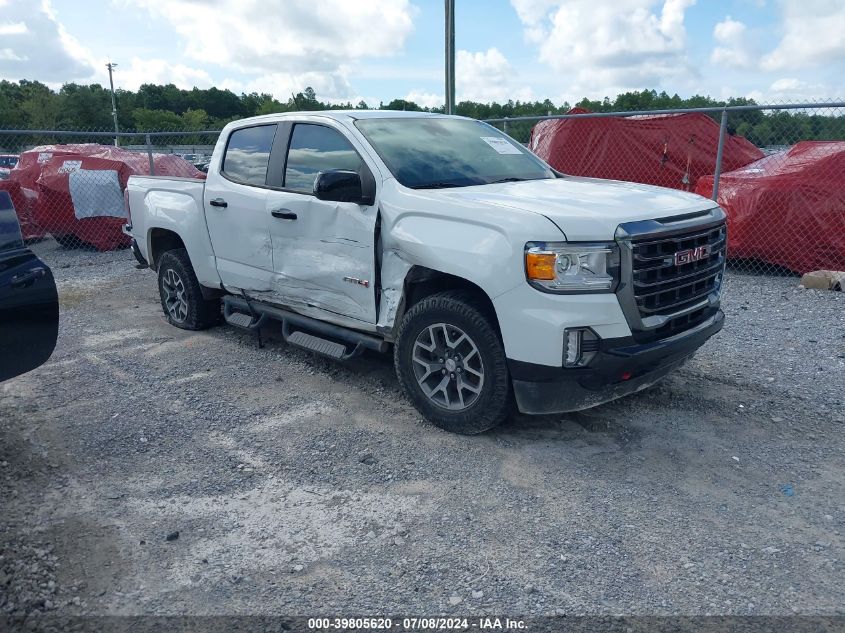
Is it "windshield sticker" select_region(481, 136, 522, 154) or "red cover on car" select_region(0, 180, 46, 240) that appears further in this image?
"red cover on car" select_region(0, 180, 46, 240)

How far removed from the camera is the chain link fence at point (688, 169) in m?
8.11

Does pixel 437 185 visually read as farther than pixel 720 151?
No

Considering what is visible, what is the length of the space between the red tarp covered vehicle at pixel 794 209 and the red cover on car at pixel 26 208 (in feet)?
34.4

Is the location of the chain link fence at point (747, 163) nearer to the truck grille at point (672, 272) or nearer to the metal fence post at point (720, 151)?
the metal fence post at point (720, 151)

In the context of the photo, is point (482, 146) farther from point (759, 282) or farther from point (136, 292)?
point (136, 292)

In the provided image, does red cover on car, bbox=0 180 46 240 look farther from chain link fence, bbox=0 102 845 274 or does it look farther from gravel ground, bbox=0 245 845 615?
gravel ground, bbox=0 245 845 615

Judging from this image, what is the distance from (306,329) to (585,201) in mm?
2325

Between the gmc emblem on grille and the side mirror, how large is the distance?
188 cm

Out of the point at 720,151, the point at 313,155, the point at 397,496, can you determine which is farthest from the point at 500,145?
the point at 720,151

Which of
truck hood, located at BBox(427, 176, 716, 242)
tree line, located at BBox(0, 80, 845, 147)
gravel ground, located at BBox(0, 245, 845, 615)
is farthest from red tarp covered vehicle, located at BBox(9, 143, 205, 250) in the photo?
tree line, located at BBox(0, 80, 845, 147)

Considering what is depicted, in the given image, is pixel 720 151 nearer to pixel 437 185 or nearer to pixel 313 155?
pixel 437 185

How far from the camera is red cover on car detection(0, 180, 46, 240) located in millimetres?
11054

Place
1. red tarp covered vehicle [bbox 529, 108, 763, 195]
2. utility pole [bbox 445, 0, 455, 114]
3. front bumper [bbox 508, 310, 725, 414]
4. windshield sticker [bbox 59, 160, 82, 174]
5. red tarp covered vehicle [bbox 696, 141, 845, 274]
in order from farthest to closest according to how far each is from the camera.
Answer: windshield sticker [bbox 59, 160, 82, 174] < utility pole [bbox 445, 0, 455, 114] < red tarp covered vehicle [bbox 529, 108, 763, 195] < red tarp covered vehicle [bbox 696, 141, 845, 274] < front bumper [bbox 508, 310, 725, 414]

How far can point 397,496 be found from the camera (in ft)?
11.7
